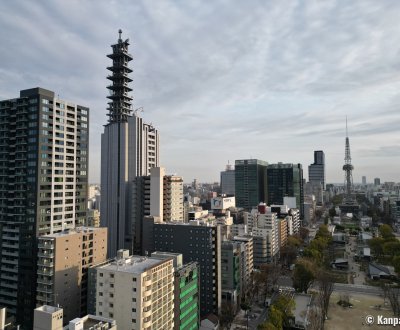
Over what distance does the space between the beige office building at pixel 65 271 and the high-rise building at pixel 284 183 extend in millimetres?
139780

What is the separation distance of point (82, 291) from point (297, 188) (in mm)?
144786

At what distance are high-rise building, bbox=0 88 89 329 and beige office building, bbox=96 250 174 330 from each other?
63.6 ft

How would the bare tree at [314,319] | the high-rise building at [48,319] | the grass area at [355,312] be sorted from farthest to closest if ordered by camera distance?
1. the grass area at [355,312]
2. the bare tree at [314,319]
3. the high-rise building at [48,319]

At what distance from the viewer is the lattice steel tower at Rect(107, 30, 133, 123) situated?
86.7 m

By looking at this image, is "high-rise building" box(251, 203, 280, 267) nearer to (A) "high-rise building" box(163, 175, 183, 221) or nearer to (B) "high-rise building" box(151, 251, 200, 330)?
(A) "high-rise building" box(163, 175, 183, 221)

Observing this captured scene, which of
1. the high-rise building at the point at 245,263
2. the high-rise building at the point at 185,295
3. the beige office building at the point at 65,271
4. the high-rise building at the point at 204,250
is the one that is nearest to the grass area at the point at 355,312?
the high-rise building at the point at 245,263

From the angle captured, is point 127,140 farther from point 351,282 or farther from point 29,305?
point 351,282

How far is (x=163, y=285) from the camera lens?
3791cm

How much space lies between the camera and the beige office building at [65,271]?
44544 millimetres

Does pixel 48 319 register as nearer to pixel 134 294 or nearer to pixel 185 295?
pixel 134 294

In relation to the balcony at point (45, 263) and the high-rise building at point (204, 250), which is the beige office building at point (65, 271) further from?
the high-rise building at point (204, 250)

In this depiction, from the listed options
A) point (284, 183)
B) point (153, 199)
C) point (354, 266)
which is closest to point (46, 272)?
point (153, 199)

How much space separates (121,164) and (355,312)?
6071cm

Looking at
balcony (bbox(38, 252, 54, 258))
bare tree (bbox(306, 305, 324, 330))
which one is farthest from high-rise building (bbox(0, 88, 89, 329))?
bare tree (bbox(306, 305, 324, 330))
